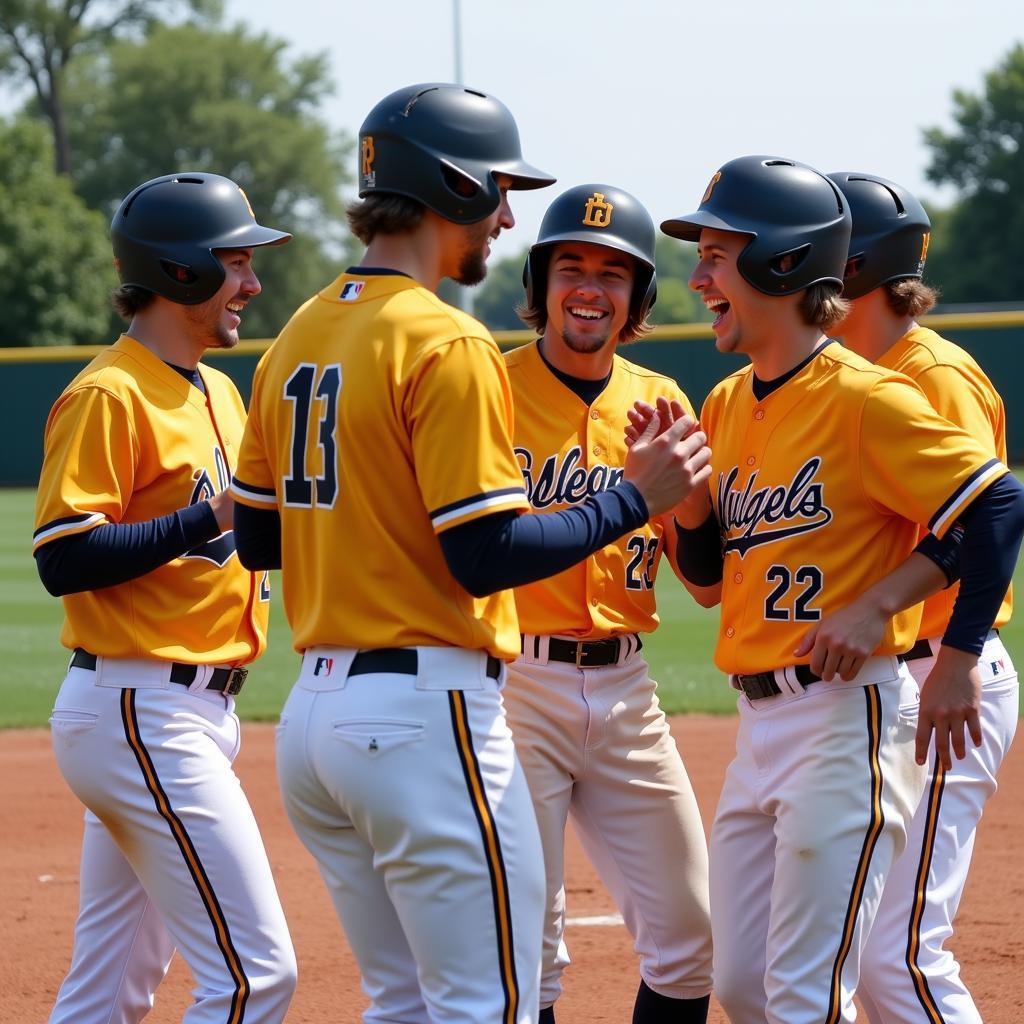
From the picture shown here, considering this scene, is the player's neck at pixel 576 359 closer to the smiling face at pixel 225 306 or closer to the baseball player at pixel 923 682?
the baseball player at pixel 923 682

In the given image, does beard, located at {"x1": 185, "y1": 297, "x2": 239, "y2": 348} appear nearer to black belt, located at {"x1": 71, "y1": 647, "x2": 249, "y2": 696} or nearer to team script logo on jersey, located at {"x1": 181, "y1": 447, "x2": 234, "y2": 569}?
team script logo on jersey, located at {"x1": 181, "y1": 447, "x2": 234, "y2": 569}

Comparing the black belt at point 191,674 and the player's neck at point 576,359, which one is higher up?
the player's neck at point 576,359

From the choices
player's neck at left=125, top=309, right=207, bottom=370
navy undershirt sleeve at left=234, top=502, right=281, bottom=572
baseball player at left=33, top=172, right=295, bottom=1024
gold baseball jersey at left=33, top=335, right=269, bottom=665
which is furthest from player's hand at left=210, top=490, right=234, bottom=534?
player's neck at left=125, top=309, right=207, bottom=370

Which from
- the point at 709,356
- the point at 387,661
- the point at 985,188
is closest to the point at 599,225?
the point at 387,661

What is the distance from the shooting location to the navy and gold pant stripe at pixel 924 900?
10.3 ft

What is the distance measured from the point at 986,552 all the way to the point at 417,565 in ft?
3.54

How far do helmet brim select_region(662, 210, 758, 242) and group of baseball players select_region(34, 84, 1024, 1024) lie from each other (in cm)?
2

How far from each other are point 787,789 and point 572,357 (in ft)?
4.27

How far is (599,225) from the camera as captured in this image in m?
3.80

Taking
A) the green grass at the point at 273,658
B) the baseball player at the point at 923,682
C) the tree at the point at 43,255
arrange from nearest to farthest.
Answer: the baseball player at the point at 923,682 → the green grass at the point at 273,658 → the tree at the point at 43,255

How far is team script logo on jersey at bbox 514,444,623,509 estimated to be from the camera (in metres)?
3.71

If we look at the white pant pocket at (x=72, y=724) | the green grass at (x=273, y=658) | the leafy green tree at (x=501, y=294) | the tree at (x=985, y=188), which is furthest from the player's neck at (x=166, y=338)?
the leafy green tree at (x=501, y=294)

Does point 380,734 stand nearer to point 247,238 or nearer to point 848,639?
point 848,639

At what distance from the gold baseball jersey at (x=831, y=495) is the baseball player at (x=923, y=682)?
34cm
